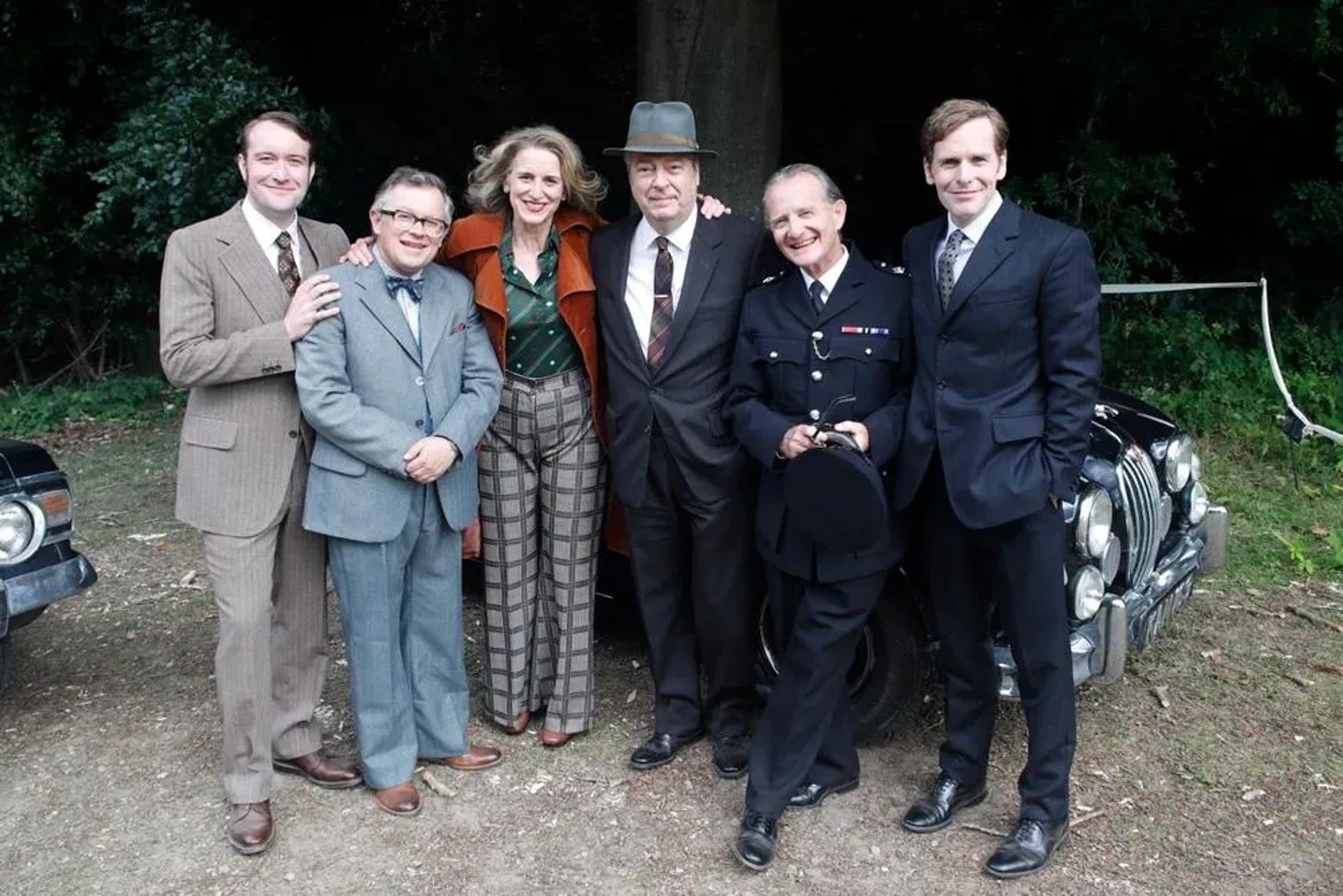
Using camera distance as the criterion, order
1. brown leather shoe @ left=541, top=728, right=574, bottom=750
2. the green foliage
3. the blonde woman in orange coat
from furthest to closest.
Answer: the green foliage → brown leather shoe @ left=541, top=728, right=574, bottom=750 → the blonde woman in orange coat

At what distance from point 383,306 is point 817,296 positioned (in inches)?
50.0

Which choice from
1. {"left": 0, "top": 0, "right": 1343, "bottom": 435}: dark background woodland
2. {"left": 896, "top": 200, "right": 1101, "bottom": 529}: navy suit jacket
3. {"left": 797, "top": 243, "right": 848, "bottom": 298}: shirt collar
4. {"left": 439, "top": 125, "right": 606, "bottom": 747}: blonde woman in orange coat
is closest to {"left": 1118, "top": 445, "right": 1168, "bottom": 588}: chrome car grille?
{"left": 896, "top": 200, "right": 1101, "bottom": 529}: navy suit jacket

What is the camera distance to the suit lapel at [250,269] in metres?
3.59

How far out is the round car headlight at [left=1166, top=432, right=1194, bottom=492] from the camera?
4645 mm

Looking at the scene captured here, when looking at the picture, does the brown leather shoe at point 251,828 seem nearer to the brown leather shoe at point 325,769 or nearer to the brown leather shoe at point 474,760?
the brown leather shoe at point 325,769

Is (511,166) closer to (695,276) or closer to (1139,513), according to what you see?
(695,276)

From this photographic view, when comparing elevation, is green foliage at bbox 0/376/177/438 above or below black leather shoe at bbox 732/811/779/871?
above

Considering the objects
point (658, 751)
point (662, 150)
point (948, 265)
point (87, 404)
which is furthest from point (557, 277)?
point (87, 404)

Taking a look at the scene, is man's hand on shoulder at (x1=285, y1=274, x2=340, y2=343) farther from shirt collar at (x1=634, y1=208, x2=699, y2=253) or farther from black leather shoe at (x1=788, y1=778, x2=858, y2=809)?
black leather shoe at (x1=788, y1=778, x2=858, y2=809)

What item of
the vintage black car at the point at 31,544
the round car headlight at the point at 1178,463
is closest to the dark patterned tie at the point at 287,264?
the vintage black car at the point at 31,544

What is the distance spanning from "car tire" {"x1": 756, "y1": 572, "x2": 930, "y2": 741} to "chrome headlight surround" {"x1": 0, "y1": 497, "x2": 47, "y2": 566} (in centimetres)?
243

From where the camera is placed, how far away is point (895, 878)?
3502 millimetres

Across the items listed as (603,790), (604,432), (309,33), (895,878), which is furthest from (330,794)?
(309,33)

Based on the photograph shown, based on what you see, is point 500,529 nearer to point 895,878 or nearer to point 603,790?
point 603,790
